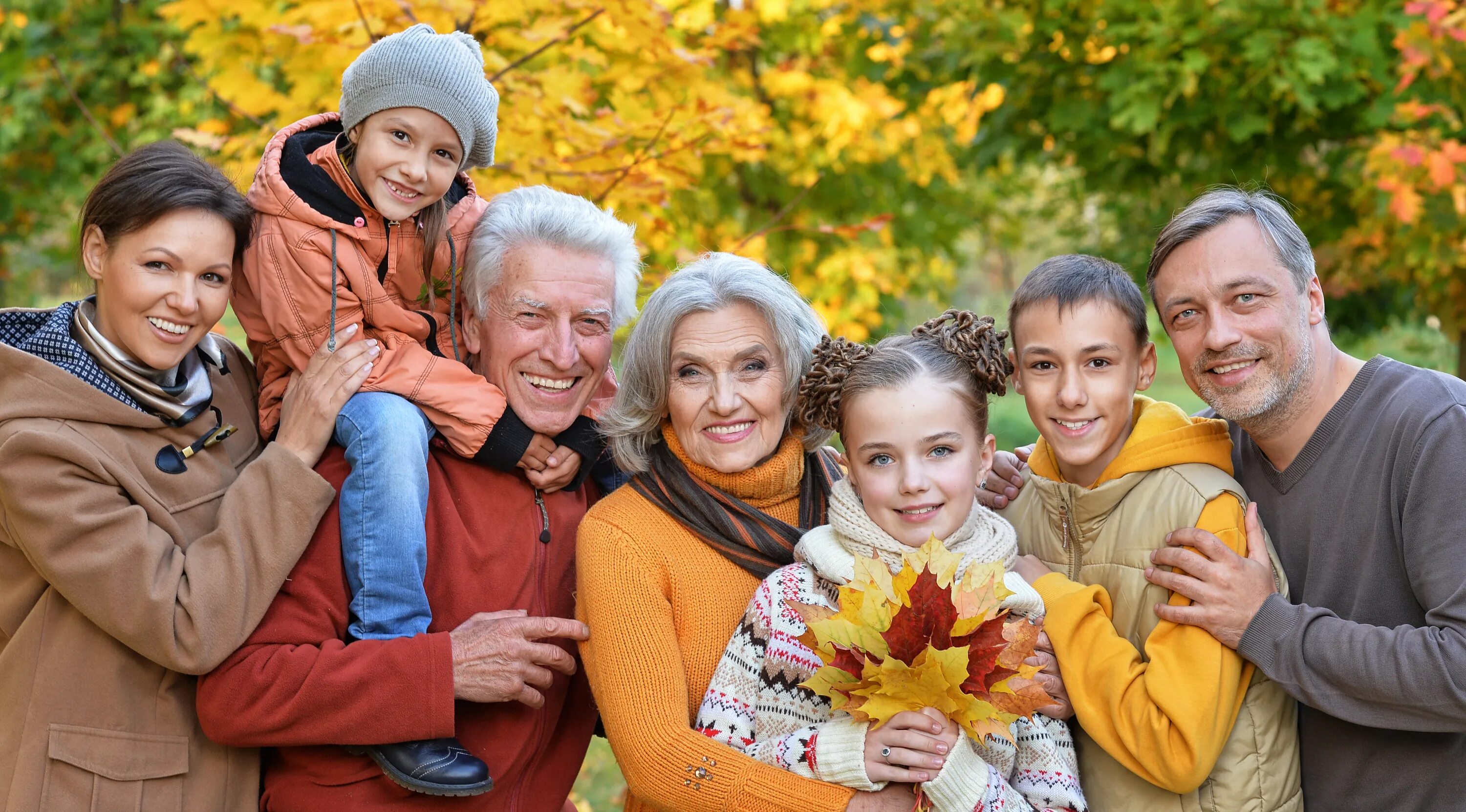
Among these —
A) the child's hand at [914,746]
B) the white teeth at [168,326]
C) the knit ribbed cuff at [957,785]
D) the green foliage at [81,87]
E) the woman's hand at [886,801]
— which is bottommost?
the woman's hand at [886,801]

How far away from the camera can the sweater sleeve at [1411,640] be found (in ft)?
8.09

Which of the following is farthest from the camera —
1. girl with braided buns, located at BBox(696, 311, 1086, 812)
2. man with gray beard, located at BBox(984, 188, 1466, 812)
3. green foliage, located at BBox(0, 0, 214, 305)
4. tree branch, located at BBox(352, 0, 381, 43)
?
green foliage, located at BBox(0, 0, 214, 305)

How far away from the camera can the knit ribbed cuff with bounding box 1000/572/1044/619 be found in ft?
8.54

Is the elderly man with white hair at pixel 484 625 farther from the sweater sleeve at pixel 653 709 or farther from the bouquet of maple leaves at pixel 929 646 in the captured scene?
the bouquet of maple leaves at pixel 929 646

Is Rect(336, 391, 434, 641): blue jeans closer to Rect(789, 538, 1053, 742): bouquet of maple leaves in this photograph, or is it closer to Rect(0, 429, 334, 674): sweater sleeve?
Rect(0, 429, 334, 674): sweater sleeve

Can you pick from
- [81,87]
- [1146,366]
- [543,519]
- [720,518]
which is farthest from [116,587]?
[81,87]

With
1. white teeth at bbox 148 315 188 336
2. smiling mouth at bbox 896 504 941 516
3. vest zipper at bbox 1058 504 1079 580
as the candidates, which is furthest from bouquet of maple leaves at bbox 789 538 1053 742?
white teeth at bbox 148 315 188 336

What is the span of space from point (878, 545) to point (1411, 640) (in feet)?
3.82

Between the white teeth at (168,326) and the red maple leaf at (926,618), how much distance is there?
1.76 meters

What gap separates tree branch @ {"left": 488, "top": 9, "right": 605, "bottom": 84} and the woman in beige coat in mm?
1308

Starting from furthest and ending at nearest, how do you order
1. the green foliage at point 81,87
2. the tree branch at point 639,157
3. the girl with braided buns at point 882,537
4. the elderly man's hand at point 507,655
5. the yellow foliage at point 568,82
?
the green foliage at point 81,87, the tree branch at point 639,157, the yellow foliage at point 568,82, the elderly man's hand at point 507,655, the girl with braided buns at point 882,537

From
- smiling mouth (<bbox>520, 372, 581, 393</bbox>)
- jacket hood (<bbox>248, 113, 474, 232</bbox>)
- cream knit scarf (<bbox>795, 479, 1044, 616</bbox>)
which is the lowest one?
cream knit scarf (<bbox>795, 479, 1044, 616</bbox>)

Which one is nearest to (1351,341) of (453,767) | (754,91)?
(754,91)

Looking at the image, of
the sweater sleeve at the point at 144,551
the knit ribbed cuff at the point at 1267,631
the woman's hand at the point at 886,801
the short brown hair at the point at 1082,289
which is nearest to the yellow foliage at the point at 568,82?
the short brown hair at the point at 1082,289
